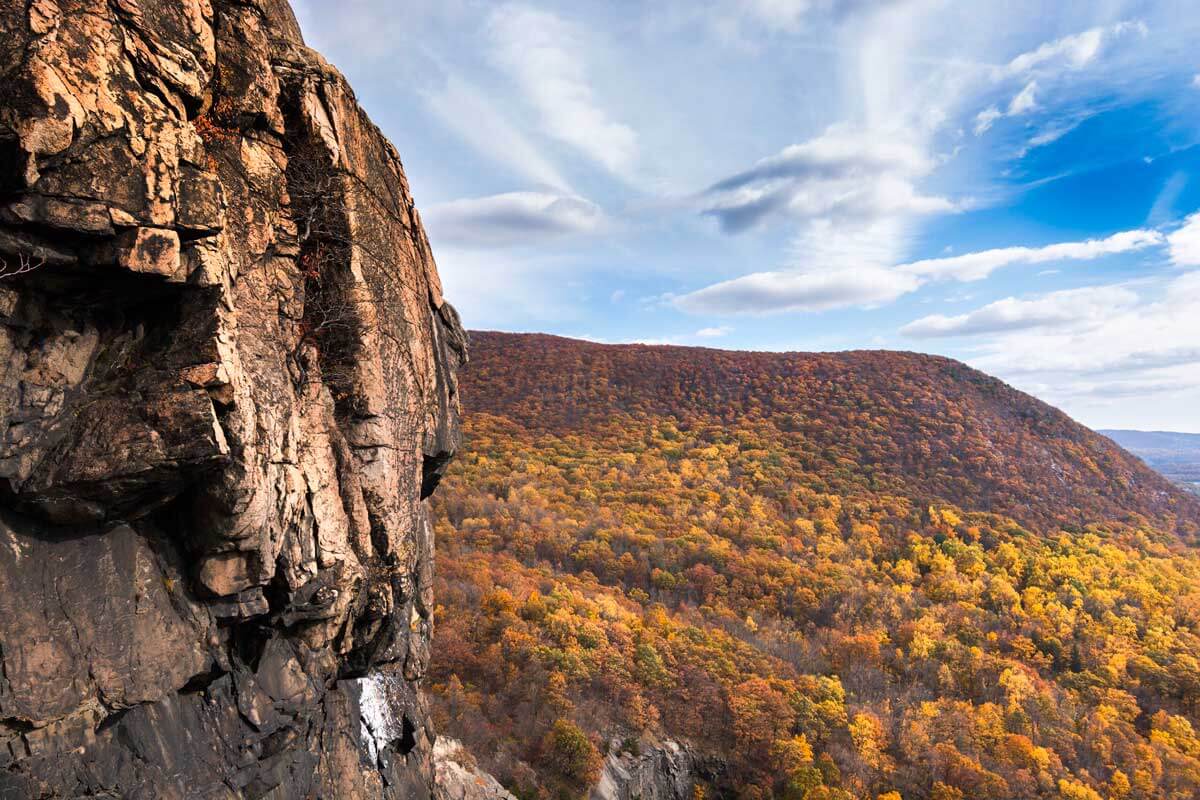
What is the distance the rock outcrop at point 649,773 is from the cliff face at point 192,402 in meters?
22.2

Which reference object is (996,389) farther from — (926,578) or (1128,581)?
(926,578)

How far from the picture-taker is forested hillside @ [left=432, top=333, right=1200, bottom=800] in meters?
36.1

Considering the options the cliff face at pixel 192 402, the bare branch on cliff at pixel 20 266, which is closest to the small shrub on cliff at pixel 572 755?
the cliff face at pixel 192 402

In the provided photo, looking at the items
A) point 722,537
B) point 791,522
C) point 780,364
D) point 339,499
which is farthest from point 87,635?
point 780,364

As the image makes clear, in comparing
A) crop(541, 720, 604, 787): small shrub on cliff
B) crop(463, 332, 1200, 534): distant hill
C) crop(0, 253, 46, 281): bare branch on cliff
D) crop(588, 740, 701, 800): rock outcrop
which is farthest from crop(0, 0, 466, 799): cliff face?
crop(463, 332, 1200, 534): distant hill

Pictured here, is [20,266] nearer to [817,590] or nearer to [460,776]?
[460,776]

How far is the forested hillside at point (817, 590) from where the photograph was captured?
1421 inches

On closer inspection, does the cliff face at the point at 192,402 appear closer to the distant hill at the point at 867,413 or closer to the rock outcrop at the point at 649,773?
the rock outcrop at the point at 649,773

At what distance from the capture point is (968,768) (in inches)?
1412

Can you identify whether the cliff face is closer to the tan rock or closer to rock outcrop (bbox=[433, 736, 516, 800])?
the tan rock

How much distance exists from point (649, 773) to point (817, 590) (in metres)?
24.7

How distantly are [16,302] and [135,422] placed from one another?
1.68 m

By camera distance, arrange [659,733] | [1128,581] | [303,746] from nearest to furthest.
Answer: [303,746] < [659,733] < [1128,581]

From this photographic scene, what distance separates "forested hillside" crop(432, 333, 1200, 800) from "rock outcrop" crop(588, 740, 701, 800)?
95cm
